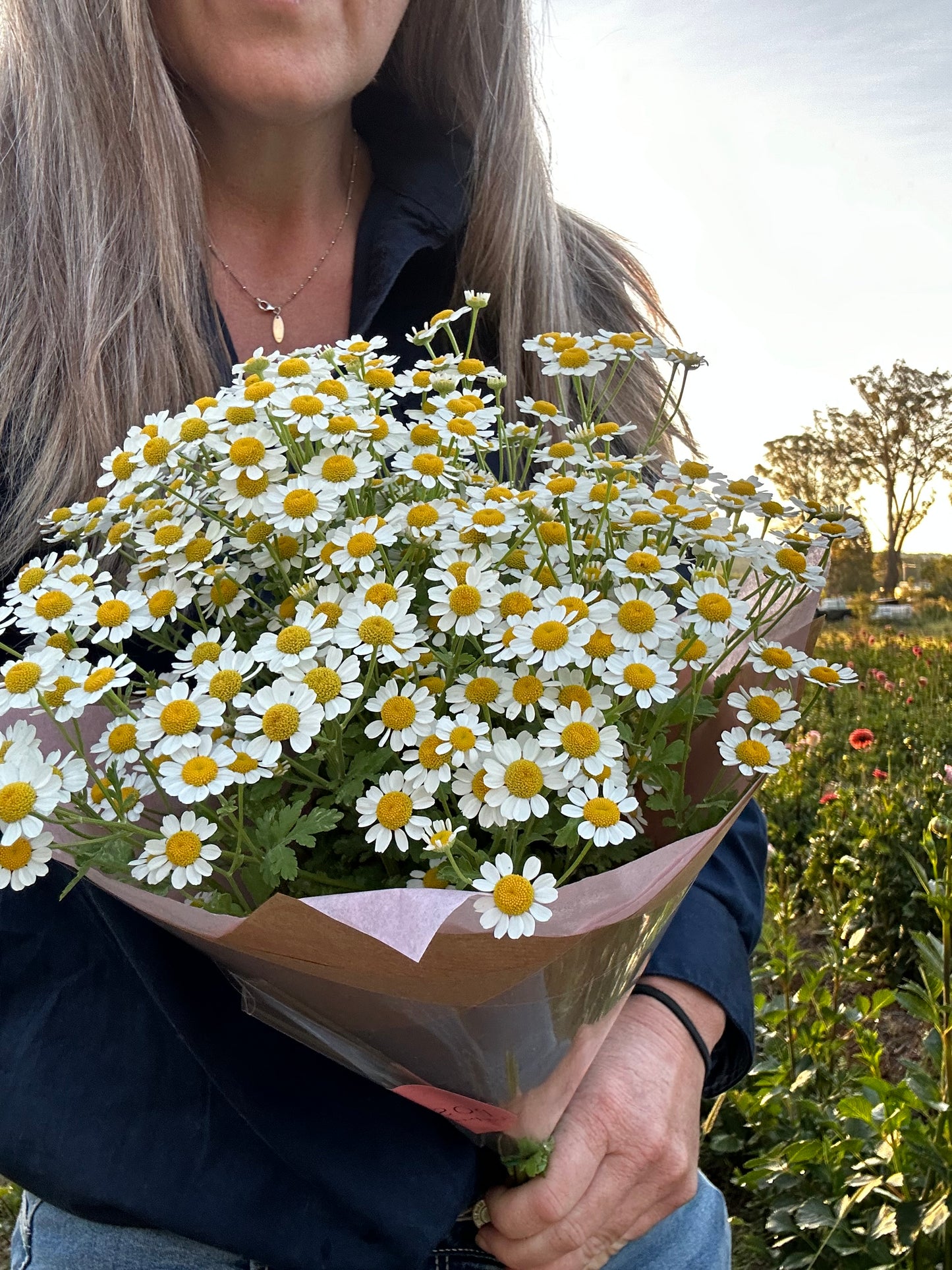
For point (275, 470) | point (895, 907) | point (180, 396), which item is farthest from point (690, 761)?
point (895, 907)

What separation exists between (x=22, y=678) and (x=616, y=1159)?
686 mm

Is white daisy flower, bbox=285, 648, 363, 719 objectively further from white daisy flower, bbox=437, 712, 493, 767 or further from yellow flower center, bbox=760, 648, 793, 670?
yellow flower center, bbox=760, 648, 793, 670

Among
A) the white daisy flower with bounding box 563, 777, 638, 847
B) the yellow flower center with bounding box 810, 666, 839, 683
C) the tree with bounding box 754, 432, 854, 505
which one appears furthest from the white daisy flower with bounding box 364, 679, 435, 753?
the tree with bounding box 754, 432, 854, 505

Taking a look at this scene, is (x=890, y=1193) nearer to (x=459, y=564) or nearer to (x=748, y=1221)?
(x=748, y=1221)

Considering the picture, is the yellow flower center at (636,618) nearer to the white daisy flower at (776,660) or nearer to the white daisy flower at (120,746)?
the white daisy flower at (776,660)

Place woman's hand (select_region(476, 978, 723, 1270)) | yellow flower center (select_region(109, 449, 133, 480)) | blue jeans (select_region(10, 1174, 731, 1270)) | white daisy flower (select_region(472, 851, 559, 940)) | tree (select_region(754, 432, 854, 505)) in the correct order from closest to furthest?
white daisy flower (select_region(472, 851, 559, 940)), yellow flower center (select_region(109, 449, 133, 480)), woman's hand (select_region(476, 978, 723, 1270)), blue jeans (select_region(10, 1174, 731, 1270)), tree (select_region(754, 432, 854, 505))

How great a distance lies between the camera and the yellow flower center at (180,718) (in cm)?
66

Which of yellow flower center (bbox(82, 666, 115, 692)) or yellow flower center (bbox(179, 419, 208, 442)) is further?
yellow flower center (bbox(179, 419, 208, 442))

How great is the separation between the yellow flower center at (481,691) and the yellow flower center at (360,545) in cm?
11

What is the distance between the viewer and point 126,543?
0.83m

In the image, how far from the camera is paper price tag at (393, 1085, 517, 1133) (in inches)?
33.1

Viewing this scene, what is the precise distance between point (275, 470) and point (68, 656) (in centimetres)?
20

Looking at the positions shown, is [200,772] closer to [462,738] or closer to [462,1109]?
[462,738]

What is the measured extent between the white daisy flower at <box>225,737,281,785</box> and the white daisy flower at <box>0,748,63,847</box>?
111 millimetres
